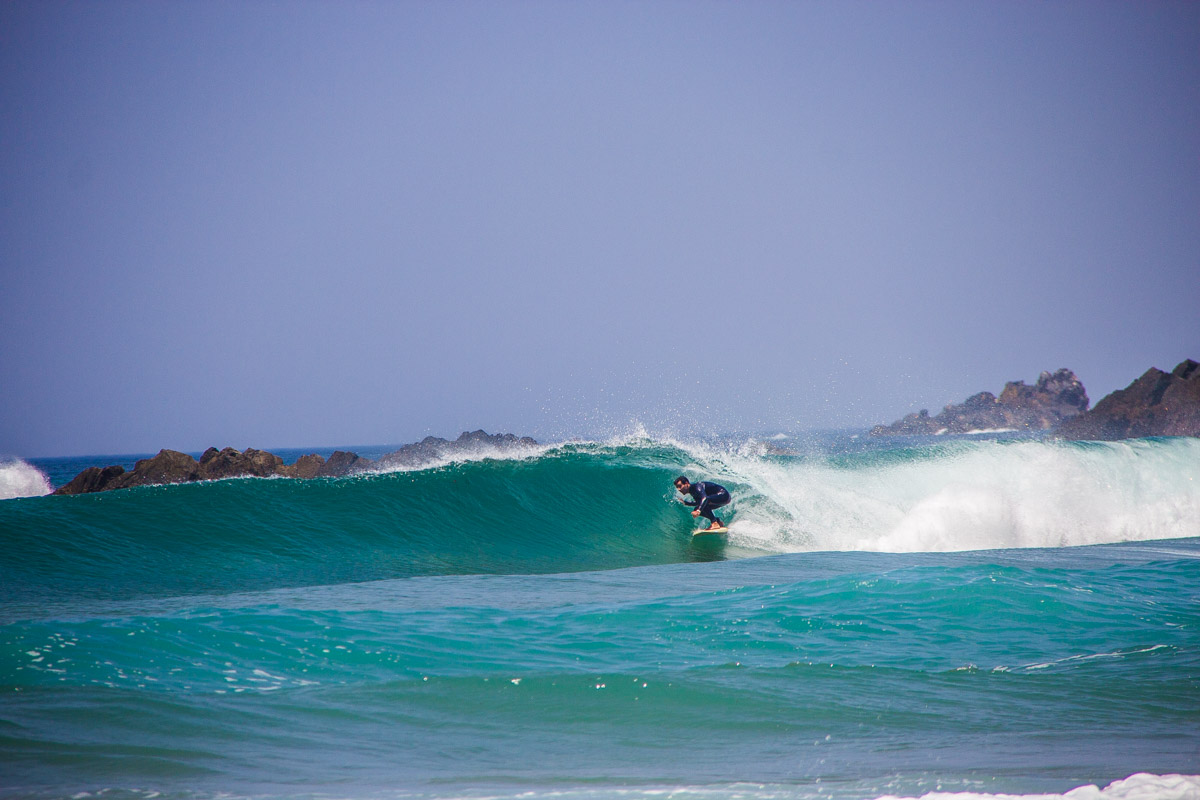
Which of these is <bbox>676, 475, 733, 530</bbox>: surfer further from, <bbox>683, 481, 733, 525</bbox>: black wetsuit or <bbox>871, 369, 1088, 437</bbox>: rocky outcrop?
<bbox>871, 369, 1088, 437</bbox>: rocky outcrop

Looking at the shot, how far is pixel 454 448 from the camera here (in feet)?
66.6

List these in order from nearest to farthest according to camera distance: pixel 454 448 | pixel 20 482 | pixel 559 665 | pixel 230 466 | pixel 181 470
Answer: pixel 559 665 → pixel 181 470 → pixel 230 466 → pixel 454 448 → pixel 20 482

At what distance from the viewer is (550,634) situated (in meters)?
6.09

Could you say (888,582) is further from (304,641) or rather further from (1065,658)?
(304,641)

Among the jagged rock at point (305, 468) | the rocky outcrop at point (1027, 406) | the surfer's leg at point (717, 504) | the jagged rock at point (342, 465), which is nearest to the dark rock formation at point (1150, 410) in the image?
the surfer's leg at point (717, 504)

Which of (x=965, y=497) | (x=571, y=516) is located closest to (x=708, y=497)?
(x=571, y=516)

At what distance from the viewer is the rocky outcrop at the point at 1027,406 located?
8425cm

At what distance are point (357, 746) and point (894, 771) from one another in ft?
9.27

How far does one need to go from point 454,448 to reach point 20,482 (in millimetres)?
14617

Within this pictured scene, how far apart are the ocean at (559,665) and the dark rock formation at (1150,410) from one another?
2975 centimetres

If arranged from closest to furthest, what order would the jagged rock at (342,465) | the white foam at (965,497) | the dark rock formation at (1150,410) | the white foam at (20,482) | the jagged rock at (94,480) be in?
the white foam at (965,497)
the jagged rock at (94,480)
the jagged rock at (342,465)
the white foam at (20,482)
the dark rock formation at (1150,410)

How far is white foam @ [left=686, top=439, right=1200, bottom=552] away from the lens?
13117 millimetres

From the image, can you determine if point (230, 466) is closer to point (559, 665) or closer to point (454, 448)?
point (454, 448)

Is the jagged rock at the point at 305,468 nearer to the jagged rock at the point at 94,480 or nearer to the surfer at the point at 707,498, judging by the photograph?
the jagged rock at the point at 94,480
